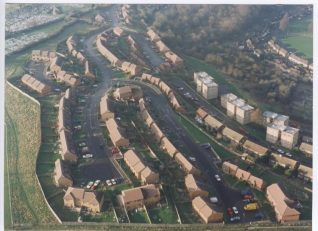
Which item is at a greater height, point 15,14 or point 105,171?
point 15,14

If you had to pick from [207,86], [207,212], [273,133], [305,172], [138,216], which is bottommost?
[305,172]

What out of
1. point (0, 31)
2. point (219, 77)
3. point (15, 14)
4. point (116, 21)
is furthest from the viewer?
point (116, 21)

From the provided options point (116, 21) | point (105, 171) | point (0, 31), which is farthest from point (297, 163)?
point (116, 21)

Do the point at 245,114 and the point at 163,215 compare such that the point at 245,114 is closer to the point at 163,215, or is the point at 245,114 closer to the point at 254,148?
the point at 254,148

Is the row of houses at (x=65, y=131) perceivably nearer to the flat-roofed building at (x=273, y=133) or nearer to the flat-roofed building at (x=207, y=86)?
the flat-roofed building at (x=207, y=86)

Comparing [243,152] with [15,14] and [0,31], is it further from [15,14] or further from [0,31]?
[15,14]

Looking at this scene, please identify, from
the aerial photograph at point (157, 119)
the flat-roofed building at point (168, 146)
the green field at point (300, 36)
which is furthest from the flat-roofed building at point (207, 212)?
the green field at point (300, 36)

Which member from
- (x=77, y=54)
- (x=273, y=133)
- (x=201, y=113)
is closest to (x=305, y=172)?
(x=273, y=133)
